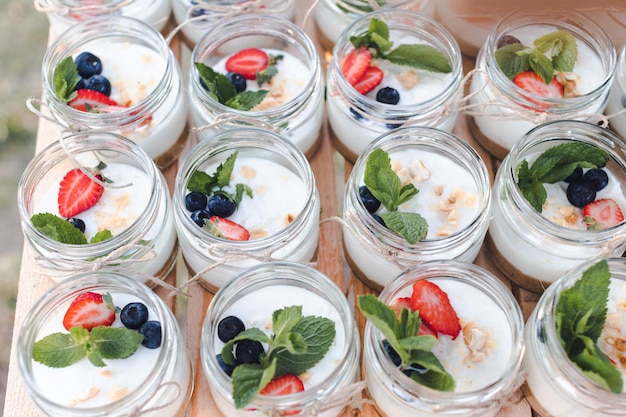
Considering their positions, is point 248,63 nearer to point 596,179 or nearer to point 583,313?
point 596,179

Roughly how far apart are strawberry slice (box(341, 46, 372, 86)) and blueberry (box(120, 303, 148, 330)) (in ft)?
2.66

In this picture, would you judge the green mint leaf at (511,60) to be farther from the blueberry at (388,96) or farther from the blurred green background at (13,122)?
the blurred green background at (13,122)

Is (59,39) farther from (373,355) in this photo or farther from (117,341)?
(373,355)

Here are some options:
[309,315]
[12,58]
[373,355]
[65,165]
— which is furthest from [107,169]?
[12,58]

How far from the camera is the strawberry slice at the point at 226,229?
1.80m

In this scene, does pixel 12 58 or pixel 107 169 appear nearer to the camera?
pixel 107 169

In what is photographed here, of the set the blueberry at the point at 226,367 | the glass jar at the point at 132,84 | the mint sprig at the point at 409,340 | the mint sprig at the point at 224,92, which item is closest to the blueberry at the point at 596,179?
the mint sprig at the point at 409,340

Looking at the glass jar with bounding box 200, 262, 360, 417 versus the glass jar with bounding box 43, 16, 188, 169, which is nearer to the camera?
the glass jar with bounding box 200, 262, 360, 417

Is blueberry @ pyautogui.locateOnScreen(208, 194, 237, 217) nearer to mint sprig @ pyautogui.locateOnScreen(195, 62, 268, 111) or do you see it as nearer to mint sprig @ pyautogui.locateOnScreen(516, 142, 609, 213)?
mint sprig @ pyautogui.locateOnScreen(195, 62, 268, 111)

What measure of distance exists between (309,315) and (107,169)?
67cm

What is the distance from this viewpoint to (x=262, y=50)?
7.23ft

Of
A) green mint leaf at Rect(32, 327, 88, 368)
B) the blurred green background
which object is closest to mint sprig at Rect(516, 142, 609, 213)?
green mint leaf at Rect(32, 327, 88, 368)

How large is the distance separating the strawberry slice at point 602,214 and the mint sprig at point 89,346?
108 centimetres

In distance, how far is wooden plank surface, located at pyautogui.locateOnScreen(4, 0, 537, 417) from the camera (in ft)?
5.92
